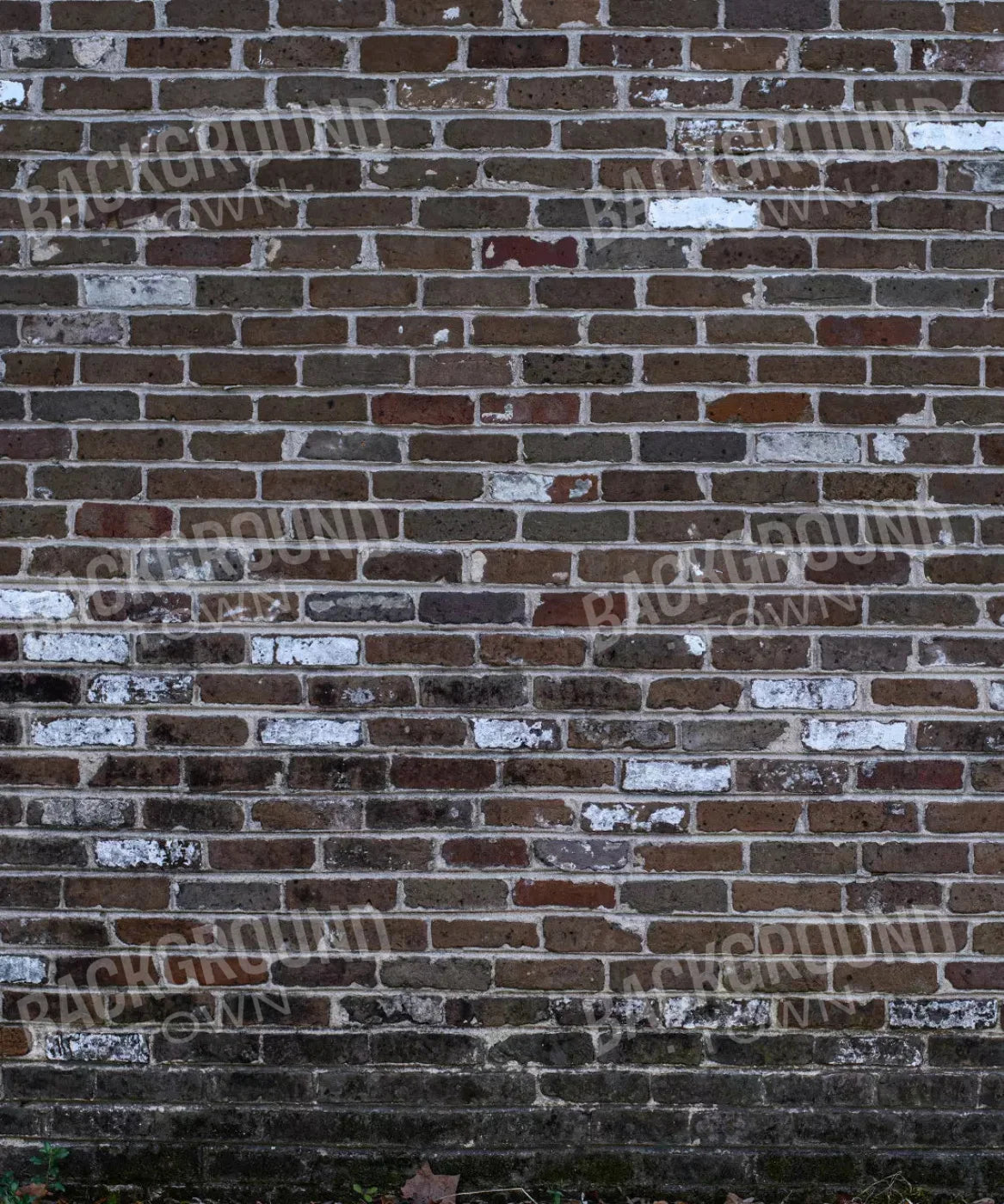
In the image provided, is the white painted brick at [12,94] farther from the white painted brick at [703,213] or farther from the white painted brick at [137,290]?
the white painted brick at [703,213]

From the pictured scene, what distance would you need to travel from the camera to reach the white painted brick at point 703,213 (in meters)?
2.09

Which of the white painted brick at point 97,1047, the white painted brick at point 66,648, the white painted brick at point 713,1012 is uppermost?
the white painted brick at point 66,648

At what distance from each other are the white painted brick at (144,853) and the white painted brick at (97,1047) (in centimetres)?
36

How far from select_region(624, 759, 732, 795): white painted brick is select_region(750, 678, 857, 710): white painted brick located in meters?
0.17

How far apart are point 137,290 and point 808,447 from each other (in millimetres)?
1429

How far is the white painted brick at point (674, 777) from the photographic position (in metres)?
2.12

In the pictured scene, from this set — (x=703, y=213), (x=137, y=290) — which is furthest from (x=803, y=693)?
(x=137, y=290)

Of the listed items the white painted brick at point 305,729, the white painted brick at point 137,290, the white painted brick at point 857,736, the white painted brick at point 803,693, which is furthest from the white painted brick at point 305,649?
the white painted brick at point 857,736

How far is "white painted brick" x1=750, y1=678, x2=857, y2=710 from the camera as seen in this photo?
6.93ft

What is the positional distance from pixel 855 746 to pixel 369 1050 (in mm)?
1198

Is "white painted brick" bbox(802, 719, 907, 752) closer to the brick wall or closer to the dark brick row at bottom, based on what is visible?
the brick wall

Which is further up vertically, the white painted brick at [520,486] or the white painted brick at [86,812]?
the white painted brick at [520,486]

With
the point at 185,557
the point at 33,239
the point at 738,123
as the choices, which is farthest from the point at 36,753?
the point at 738,123

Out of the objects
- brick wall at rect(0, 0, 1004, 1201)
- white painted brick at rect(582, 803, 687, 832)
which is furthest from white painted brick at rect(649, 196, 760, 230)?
white painted brick at rect(582, 803, 687, 832)
